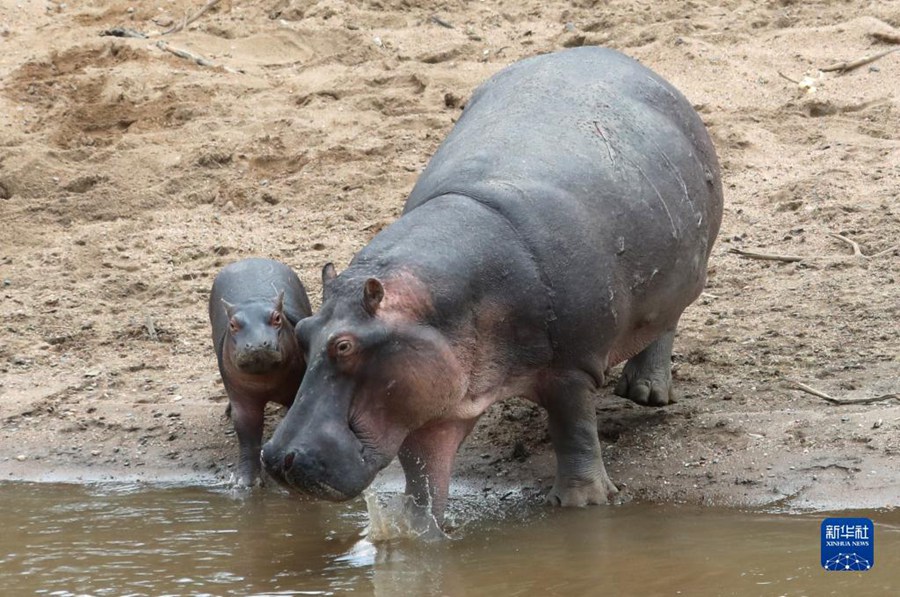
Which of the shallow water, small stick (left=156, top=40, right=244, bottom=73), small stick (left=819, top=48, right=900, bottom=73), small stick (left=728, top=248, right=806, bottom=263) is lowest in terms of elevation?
the shallow water

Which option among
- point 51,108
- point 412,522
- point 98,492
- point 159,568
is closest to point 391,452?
point 412,522

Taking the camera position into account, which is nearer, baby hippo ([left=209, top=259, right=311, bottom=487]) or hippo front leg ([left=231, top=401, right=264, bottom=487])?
baby hippo ([left=209, top=259, right=311, bottom=487])

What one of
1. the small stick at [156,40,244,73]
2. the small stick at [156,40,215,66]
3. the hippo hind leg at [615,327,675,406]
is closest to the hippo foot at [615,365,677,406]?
the hippo hind leg at [615,327,675,406]

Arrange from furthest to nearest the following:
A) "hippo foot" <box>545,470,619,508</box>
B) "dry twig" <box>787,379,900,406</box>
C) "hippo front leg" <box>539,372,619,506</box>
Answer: "dry twig" <box>787,379,900,406</box> < "hippo foot" <box>545,470,619,508</box> < "hippo front leg" <box>539,372,619,506</box>

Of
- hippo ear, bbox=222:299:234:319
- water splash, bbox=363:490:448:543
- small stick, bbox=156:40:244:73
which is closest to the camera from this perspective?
water splash, bbox=363:490:448:543

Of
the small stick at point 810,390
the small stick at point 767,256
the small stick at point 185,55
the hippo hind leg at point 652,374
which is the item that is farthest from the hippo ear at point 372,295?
the small stick at point 185,55

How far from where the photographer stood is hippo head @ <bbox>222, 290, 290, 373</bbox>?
244 inches

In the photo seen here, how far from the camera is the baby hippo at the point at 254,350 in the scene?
626cm

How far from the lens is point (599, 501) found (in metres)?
5.71

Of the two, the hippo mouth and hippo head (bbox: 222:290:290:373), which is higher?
hippo head (bbox: 222:290:290:373)

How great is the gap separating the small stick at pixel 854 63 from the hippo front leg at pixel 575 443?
494 cm

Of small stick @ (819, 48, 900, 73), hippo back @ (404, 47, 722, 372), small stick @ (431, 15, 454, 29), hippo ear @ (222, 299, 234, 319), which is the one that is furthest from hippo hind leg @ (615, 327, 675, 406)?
small stick @ (431, 15, 454, 29)

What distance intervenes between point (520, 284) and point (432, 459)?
0.68 m

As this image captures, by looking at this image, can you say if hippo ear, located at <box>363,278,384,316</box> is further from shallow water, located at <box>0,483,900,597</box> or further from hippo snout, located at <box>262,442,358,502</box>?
shallow water, located at <box>0,483,900,597</box>
